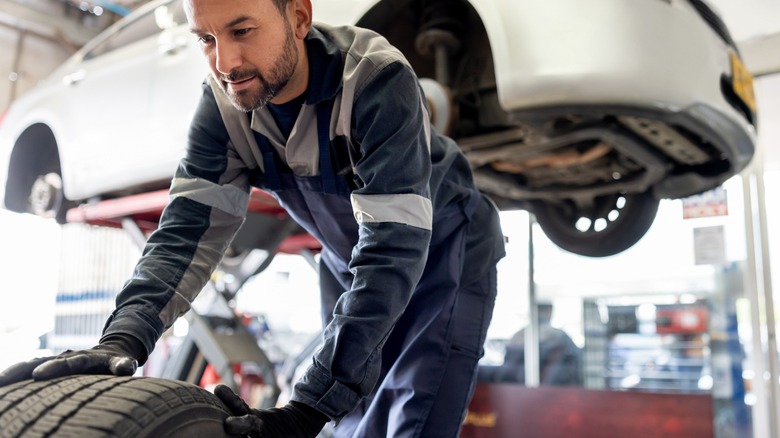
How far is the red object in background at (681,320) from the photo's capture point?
13.9 ft

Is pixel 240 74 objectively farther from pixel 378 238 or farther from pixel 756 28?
pixel 756 28

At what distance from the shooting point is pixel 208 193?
107 centimetres

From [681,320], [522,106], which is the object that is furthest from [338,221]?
[681,320]

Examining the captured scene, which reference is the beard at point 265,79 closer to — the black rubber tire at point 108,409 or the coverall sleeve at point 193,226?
the coverall sleeve at point 193,226

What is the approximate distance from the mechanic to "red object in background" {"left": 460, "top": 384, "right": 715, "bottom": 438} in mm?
1664

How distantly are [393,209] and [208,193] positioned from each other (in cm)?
35

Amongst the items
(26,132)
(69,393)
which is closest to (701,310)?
(26,132)

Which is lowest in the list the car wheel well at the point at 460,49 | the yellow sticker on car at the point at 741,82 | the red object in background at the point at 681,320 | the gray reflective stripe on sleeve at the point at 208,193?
the red object in background at the point at 681,320

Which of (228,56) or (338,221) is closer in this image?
(228,56)

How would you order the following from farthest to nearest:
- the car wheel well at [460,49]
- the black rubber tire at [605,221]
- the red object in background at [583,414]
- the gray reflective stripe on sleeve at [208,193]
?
the red object in background at [583,414], the black rubber tire at [605,221], the car wheel well at [460,49], the gray reflective stripe on sleeve at [208,193]

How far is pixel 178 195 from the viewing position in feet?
3.51

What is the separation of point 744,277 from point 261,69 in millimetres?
2922

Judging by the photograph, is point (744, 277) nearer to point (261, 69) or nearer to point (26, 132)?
point (261, 69)

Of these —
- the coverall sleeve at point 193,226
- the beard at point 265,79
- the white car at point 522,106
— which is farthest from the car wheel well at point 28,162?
the beard at point 265,79
